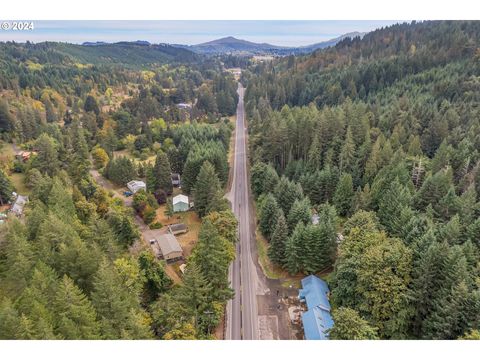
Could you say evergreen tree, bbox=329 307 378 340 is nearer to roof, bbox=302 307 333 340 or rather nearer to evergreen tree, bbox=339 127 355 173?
roof, bbox=302 307 333 340

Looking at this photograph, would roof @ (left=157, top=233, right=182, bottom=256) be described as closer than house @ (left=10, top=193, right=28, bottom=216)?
Yes

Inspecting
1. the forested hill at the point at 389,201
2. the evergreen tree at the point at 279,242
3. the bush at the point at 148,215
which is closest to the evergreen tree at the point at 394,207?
the forested hill at the point at 389,201

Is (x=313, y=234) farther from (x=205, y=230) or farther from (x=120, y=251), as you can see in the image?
(x=120, y=251)

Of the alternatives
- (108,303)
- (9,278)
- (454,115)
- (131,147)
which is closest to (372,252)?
(108,303)

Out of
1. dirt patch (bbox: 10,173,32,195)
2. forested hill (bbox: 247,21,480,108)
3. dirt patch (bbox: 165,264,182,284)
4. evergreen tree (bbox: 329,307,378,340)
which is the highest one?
forested hill (bbox: 247,21,480,108)

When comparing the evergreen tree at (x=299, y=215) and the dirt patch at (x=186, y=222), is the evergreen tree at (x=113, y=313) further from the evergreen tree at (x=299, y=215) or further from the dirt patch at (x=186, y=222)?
the evergreen tree at (x=299, y=215)

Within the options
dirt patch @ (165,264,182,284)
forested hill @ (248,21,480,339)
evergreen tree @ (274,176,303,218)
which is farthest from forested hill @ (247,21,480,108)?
dirt patch @ (165,264,182,284)
